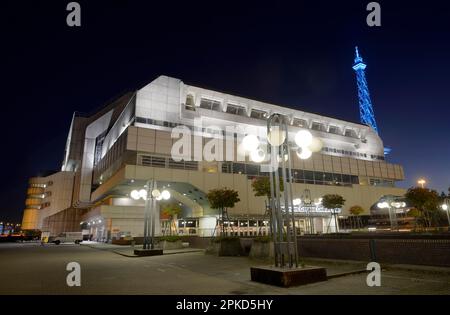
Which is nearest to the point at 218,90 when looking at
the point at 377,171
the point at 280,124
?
the point at 377,171

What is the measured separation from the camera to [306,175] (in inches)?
1984

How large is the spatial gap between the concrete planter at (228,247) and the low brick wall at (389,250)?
513cm

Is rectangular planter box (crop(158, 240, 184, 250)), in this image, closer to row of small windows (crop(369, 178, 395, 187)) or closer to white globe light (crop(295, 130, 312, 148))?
white globe light (crop(295, 130, 312, 148))

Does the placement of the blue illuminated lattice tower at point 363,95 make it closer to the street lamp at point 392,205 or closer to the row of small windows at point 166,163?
the street lamp at point 392,205

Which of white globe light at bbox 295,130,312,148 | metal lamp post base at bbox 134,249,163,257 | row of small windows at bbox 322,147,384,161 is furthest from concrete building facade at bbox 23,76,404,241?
white globe light at bbox 295,130,312,148

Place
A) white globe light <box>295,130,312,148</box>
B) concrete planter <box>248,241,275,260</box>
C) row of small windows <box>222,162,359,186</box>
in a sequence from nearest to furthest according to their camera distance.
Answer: white globe light <box>295,130,312,148</box> < concrete planter <box>248,241,275,260</box> < row of small windows <box>222,162,359,186</box>

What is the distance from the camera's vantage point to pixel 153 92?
46.0 meters

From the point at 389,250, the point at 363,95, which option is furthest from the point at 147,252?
the point at 363,95

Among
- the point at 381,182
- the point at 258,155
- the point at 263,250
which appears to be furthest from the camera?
the point at 381,182

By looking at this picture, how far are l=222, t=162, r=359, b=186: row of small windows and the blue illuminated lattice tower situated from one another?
57.4 m

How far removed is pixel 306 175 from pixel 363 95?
230ft

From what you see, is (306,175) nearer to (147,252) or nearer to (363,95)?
(147,252)

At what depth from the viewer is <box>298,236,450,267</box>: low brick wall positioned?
393 inches
